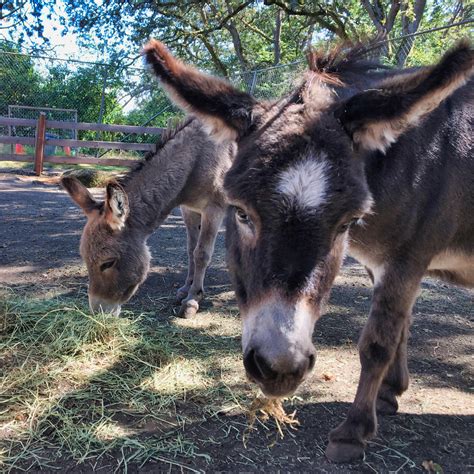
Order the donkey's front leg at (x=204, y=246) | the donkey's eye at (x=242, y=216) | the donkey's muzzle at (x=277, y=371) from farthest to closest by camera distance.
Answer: the donkey's front leg at (x=204, y=246), the donkey's eye at (x=242, y=216), the donkey's muzzle at (x=277, y=371)

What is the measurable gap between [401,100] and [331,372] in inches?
94.7

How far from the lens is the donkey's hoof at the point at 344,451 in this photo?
250 cm

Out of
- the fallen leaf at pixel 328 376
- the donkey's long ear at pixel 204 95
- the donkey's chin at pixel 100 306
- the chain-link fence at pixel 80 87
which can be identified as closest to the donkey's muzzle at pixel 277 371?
the donkey's long ear at pixel 204 95

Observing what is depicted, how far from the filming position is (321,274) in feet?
5.78

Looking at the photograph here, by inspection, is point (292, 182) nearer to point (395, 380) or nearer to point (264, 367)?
point (264, 367)

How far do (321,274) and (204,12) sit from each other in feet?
62.0

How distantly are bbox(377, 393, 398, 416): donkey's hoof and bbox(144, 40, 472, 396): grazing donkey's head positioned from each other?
1598 millimetres

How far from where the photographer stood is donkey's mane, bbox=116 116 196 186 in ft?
15.3

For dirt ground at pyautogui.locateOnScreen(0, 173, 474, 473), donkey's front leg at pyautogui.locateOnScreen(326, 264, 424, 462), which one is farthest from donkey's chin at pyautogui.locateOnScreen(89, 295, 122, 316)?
donkey's front leg at pyautogui.locateOnScreen(326, 264, 424, 462)

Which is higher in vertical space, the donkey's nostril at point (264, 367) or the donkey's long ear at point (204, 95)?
the donkey's long ear at point (204, 95)

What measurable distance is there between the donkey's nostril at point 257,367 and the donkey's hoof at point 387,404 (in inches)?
72.4

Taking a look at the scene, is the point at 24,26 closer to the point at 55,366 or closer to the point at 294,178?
the point at 55,366

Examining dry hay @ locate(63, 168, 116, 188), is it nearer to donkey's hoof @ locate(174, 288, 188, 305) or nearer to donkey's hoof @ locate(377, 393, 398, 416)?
donkey's hoof @ locate(174, 288, 188, 305)

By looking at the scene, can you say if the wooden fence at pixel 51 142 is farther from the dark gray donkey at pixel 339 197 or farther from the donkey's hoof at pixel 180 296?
the dark gray donkey at pixel 339 197
